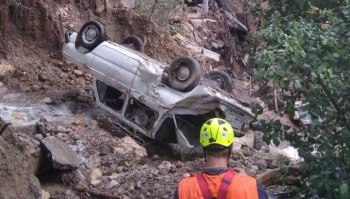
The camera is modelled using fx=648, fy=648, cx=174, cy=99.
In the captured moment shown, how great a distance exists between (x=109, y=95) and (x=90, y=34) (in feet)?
3.80

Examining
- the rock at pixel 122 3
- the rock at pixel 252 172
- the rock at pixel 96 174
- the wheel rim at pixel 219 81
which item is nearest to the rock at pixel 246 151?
the rock at pixel 252 172

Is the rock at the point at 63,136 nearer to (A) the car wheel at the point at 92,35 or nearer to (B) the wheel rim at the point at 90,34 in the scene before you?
(A) the car wheel at the point at 92,35

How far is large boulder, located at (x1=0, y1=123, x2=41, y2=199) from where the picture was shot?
5.73 metres

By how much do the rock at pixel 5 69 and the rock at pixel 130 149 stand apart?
10.9 feet

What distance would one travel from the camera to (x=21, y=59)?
1266cm

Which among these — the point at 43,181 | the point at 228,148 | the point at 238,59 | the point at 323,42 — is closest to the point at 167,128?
the point at 43,181

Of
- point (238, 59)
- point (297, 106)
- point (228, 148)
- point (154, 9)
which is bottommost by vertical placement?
point (238, 59)

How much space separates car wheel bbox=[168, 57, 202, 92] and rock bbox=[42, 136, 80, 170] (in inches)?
76.6

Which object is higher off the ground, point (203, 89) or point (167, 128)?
point (203, 89)

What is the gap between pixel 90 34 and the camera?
11.1 m

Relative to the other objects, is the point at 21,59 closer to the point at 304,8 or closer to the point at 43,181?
the point at 43,181

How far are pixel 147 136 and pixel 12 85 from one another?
129 inches

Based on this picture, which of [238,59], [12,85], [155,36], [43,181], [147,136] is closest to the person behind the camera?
[43,181]

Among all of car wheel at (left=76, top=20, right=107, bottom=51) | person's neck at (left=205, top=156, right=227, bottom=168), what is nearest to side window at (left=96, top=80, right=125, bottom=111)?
car wheel at (left=76, top=20, right=107, bottom=51)
